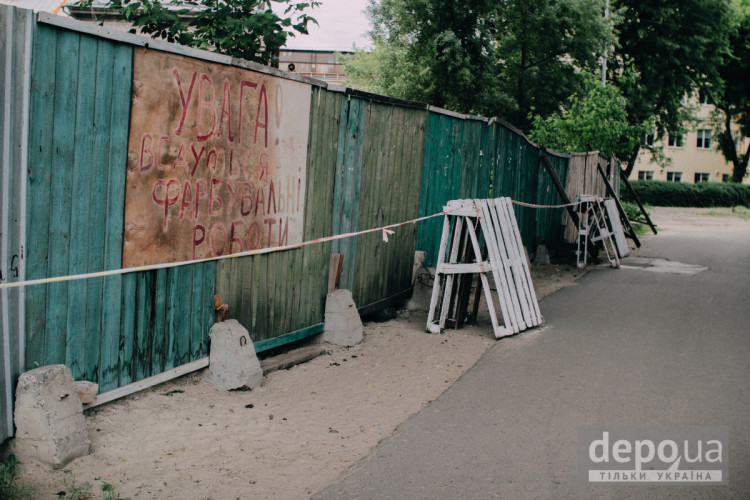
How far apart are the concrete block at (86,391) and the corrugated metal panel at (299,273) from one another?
1458mm

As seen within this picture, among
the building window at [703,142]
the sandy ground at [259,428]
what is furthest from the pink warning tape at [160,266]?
the building window at [703,142]

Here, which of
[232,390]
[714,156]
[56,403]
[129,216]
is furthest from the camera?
[714,156]

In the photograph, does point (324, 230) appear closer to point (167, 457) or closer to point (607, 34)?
point (167, 457)

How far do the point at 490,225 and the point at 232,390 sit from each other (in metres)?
3.77

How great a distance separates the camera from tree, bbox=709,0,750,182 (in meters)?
37.1

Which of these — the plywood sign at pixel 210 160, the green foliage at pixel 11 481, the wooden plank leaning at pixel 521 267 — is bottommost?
the green foliage at pixel 11 481

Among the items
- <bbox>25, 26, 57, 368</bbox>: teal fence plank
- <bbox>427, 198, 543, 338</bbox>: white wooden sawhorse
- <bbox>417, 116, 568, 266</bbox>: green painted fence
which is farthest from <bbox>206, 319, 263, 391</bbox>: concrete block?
<bbox>417, 116, 568, 266</bbox>: green painted fence

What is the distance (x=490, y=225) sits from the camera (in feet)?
26.9

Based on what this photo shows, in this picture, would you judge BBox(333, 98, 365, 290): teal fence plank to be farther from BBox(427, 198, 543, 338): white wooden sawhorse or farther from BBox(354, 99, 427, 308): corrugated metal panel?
BBox(427, 198, 543, 338): white wooden sawhorse

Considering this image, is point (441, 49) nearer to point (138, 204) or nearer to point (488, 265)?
point (488, 265)

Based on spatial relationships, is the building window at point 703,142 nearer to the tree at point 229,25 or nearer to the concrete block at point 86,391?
the tree at point 229,25

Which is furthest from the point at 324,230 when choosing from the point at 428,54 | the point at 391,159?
the point at 428,54

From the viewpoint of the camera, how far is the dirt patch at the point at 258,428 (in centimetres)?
403

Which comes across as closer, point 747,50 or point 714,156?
point 747,50
